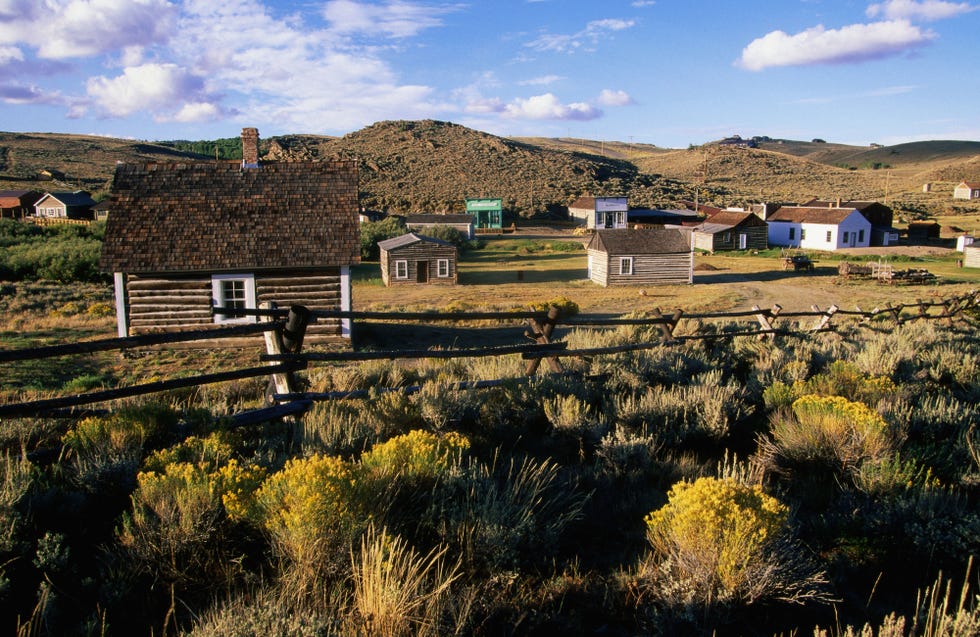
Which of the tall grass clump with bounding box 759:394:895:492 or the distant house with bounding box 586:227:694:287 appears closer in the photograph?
the tall grass clump with bounding box 759:394:895:492

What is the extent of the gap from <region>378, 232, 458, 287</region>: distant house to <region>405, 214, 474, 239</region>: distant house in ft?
54.5

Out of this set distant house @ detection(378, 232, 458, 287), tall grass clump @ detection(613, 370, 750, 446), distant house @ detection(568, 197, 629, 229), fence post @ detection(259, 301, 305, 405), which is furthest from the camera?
distant house @ detection(568, 197, 629, 229)

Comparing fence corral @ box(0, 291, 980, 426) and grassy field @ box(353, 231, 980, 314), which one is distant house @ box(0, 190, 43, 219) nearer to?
grassy field @ box(353, 231, 980, 314)

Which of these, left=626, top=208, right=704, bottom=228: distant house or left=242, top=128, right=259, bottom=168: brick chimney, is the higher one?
left=242, top=128, right=259, bottom=168: brick chimney

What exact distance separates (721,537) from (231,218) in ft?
55.6

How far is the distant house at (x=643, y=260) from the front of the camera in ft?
109

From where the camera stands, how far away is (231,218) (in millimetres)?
17703

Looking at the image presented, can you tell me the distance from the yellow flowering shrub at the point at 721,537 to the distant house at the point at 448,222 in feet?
153

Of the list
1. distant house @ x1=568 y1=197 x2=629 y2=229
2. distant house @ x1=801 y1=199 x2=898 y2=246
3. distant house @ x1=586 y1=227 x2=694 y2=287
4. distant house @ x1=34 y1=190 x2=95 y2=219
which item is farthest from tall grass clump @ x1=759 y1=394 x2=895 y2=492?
distant house @ x1=34 y1=190 x2=95 y2=219

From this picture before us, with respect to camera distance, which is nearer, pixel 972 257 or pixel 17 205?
pixel 972 257

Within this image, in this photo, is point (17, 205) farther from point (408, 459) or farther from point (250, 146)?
point (408, 459)

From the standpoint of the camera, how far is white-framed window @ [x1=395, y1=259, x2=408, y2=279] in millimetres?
32188

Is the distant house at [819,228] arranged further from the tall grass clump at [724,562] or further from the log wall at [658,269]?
the tall grass clump at [724,562]

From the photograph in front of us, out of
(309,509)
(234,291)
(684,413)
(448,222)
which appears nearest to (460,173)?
(448,222)
